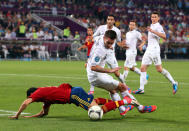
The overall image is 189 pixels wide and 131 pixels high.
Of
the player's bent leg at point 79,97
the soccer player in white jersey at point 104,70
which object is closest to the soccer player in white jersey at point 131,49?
the soccer player in white jersey at point 104,70

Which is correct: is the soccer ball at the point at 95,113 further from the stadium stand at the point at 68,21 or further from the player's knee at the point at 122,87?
the stadium stand at the point at 68,21

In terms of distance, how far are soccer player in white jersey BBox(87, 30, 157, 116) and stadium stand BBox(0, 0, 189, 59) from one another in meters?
29.5

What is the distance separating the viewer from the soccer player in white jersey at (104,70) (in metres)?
8.87

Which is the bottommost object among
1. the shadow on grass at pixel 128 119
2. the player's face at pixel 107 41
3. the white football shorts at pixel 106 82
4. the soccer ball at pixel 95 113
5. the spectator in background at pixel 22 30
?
the shadow on grass at pixel 128 119

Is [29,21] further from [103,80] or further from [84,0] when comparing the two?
[103,80]

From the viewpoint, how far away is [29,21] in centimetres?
3991

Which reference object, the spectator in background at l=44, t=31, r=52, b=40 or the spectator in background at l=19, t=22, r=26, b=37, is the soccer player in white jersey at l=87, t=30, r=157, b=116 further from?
the spectator in background at l=44, t=31, r=52, b=40

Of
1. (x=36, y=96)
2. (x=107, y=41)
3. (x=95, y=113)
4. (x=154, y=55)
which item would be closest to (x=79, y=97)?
(x=95, y=113)

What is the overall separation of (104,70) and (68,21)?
3849cm

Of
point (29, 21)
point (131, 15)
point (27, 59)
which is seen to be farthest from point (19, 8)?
point (131, 15)

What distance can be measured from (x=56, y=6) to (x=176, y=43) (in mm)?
12621

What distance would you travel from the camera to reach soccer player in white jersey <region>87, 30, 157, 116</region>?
8867 mm

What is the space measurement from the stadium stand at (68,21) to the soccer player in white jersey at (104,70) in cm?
2952

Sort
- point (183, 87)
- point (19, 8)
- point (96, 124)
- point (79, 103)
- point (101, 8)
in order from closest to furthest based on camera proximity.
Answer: point (96, 124) → point (79, 103) → point (183, 87) → point (19, 8) → point (101, 8)
